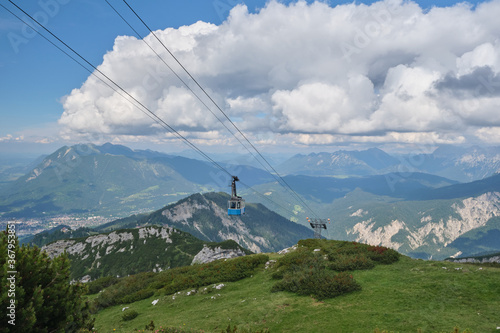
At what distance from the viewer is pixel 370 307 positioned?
1944 cm

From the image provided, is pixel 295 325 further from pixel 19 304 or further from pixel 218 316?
pixel 19 304

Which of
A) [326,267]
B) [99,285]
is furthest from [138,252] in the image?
[326,267]

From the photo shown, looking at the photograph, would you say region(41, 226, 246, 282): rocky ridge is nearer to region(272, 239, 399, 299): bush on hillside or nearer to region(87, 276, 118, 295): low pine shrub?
region(87, 276, 118, 295): low pine shrub

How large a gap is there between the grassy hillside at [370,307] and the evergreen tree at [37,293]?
22.5 feet

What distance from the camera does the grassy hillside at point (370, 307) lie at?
16.8 meters

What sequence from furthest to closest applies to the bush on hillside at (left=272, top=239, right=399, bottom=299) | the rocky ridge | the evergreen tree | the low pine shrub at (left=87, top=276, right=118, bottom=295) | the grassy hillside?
the rocky ridge → the low pine shrub at (left=87, top=276, right=118, bottom=295) → the bush on hillside at (left=272, top=239, right=399, bottom=299) → the grassy hillside → the evergreen tree

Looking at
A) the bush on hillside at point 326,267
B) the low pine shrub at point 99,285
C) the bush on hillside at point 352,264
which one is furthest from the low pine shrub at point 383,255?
the low pine shrub at point 99,285

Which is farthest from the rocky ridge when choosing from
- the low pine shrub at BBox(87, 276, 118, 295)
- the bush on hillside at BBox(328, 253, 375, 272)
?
the bush on hillside at BBox(328, 253, 375, 272)

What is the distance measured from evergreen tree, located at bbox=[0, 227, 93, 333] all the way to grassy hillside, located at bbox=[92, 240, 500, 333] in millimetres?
A: 6845

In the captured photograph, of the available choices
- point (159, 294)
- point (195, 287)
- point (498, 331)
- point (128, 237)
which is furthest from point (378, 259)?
point (128, 237)

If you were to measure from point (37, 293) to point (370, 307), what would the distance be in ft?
68.7

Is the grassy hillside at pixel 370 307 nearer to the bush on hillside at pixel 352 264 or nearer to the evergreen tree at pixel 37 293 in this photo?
the bush on hillside at pixel 352 264

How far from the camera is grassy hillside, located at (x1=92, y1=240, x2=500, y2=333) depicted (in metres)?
16.8

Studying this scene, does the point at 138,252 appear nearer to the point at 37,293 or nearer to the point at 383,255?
the point at 383,255
